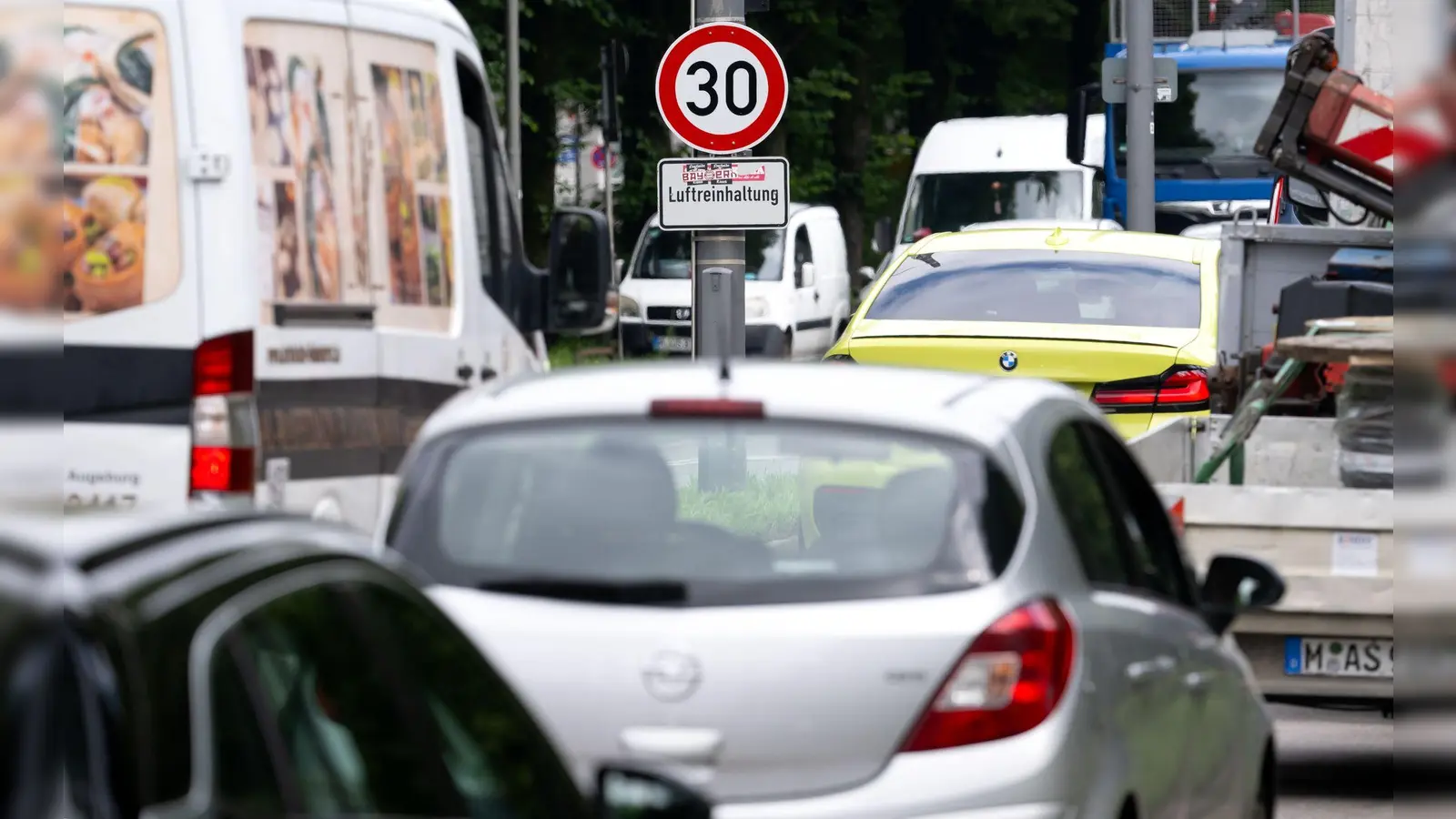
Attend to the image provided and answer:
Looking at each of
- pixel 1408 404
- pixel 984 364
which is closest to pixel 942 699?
pixel 1408 404

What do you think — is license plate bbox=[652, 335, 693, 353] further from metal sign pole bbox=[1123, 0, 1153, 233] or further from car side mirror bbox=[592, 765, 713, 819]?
car side mirror bbox=[592, 765, 713, 819]

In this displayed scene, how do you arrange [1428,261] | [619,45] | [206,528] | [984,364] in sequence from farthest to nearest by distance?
[619,45]
[984,364]
[206,528]
[1428,261]

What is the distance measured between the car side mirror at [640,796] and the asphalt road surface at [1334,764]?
4.47 m

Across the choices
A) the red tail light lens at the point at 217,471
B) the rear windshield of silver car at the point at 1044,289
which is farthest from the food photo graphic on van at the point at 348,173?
the rear windshield of silver car at the point at 1044,289

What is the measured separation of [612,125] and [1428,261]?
1034 inches

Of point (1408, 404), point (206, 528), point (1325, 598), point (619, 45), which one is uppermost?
point (619, 45)

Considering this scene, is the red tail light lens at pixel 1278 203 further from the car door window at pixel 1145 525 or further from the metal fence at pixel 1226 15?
the car door window at pixel 1145 525

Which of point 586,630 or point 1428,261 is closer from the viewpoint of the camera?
point 1428,261

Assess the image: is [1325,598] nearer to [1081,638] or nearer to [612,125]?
[1081,638]

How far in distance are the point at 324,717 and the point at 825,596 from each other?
2.01 m

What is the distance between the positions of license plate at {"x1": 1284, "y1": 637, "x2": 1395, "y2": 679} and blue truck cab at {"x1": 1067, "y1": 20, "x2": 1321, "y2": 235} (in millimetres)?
22210

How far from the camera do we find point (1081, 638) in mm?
4547

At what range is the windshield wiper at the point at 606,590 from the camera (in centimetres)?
447

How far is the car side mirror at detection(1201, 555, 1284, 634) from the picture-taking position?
5832mm
